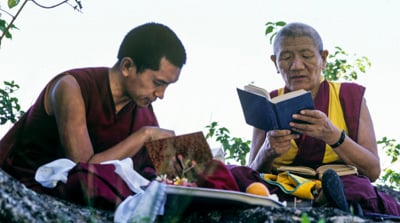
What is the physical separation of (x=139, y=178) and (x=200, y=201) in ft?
1.21

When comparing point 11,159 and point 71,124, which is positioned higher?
point 71,124

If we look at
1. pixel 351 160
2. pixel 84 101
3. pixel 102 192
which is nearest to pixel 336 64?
pixel 351 160

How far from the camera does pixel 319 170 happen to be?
4.83 m

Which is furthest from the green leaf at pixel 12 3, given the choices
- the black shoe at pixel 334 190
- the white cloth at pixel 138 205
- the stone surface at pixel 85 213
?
the black shoe at pixel 334 190

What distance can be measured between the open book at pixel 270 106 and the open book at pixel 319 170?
401 mm

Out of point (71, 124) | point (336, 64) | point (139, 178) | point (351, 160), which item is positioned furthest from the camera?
point (336, 64)

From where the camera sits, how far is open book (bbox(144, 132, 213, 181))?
3939mm

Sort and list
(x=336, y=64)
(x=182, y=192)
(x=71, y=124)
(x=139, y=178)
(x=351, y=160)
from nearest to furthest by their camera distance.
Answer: (x=182, y=192) → (x=139, y=178) → (x=71, y=124) → (x=351, y=160) → (x=336, y=64)

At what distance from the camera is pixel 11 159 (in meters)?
4.37

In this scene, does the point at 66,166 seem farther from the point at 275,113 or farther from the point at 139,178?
the point at 275,113

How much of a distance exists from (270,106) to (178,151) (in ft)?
2.33

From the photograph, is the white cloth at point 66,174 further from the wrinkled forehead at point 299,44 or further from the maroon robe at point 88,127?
the wrinkled forehead at point 299,44

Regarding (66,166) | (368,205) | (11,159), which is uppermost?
(368,205)

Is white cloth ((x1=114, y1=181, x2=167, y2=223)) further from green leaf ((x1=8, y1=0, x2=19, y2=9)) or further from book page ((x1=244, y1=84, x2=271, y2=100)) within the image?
green leaf ((x1=8, y1=0, x2=19, y2=9))
